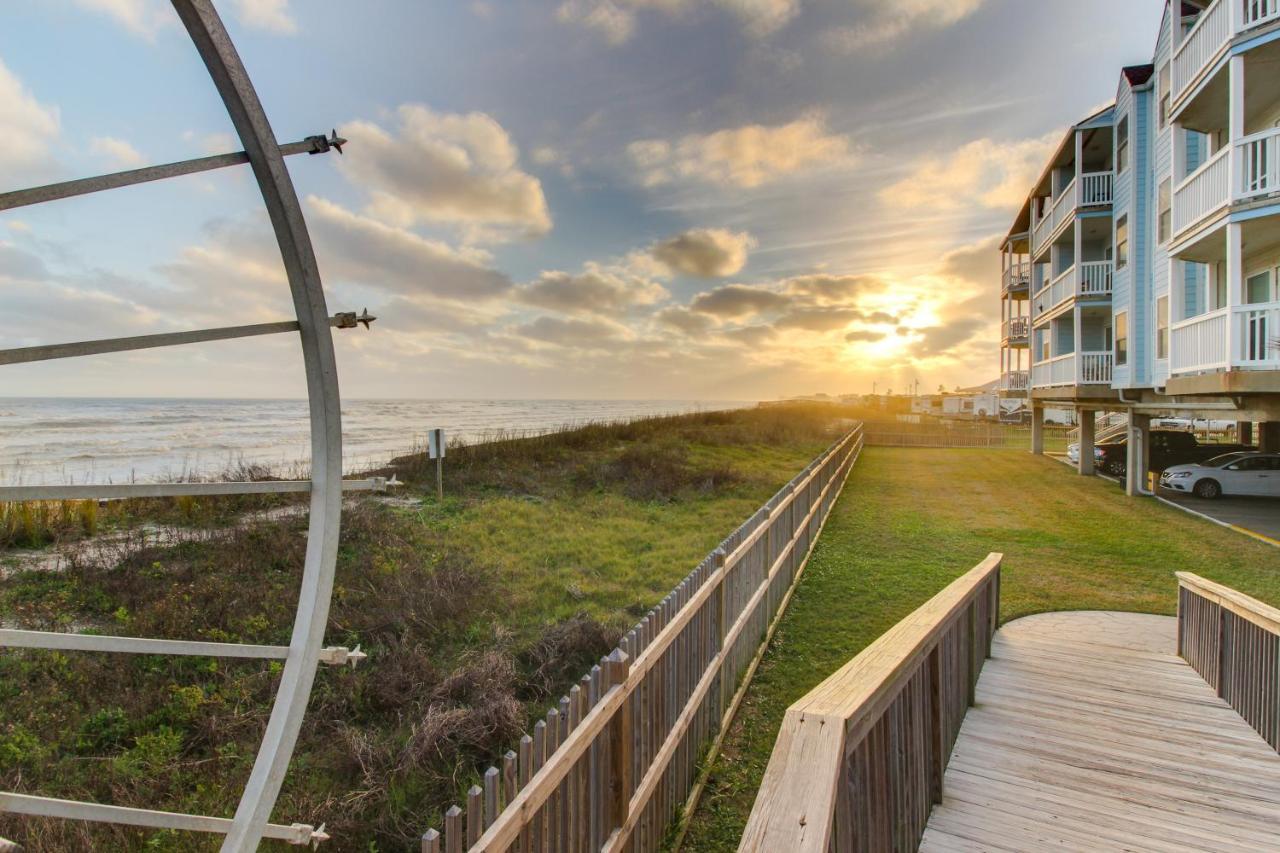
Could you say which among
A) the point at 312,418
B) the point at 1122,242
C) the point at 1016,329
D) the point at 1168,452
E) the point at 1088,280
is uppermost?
the point at 1122,242

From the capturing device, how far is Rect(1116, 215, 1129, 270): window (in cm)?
1527

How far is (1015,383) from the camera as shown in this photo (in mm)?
25375

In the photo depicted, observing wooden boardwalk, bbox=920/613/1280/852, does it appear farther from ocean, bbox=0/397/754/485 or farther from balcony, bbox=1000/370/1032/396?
balcony, bbox=1000/370/1032/396

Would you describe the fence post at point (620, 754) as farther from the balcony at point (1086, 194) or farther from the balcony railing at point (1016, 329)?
the balcony railing at point (1016, 329)

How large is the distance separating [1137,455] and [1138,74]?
942 cm

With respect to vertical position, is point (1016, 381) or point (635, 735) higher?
point (1016, 381)

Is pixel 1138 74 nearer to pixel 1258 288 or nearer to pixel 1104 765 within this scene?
pixel 1258 288

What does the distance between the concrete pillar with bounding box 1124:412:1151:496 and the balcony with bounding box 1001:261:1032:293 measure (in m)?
12.0

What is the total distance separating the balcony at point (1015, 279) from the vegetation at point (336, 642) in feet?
71.8

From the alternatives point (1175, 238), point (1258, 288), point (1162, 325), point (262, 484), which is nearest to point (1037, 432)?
point (1162, 325)

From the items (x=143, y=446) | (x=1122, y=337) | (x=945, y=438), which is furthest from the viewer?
(x=945, y=438)

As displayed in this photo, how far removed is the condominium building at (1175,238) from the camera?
893cm

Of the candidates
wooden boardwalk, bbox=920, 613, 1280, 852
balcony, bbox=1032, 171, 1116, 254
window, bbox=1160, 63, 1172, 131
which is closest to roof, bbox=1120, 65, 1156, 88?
window, bbox=1160, 63, 1172, 131

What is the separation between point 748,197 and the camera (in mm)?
23875
